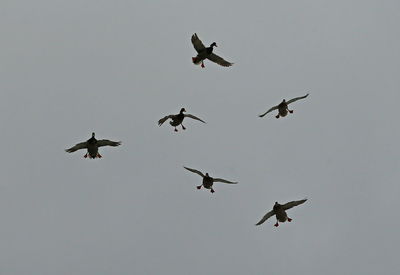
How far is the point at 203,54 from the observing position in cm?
6612

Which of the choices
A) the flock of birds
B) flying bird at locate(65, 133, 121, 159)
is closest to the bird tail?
the flock of birds

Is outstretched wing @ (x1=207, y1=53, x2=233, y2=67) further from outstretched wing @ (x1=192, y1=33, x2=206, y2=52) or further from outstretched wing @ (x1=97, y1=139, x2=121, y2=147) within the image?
outstretched wing @ (x1=97, y1=139, x2=121, y2=147)

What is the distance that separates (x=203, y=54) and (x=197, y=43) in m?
1.02

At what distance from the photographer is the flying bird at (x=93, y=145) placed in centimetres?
6719

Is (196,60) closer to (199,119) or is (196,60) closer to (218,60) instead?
(218,60)

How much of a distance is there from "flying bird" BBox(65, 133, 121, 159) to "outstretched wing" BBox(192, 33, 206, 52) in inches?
349

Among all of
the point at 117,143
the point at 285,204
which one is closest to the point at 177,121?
the point at 117,143

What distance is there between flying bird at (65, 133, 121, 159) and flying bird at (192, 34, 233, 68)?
8345 mm

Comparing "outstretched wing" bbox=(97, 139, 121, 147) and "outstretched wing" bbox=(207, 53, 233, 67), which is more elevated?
"outstretched wing" bbox=(207, 53, 233, 67)

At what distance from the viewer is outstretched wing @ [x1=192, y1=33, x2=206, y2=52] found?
214 feet

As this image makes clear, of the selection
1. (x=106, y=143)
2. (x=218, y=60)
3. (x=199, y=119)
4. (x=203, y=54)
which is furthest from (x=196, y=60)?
(x=106, y=143)

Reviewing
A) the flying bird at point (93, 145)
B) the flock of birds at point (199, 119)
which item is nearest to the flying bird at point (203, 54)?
the flock of birds at point (199, 119)

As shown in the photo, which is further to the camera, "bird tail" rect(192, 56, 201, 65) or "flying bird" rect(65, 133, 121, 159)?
"flying bird" rect(65, 133, 121, 159)

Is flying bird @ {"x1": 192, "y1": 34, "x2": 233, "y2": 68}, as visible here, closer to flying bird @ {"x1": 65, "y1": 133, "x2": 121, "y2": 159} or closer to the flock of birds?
the flock of birds
